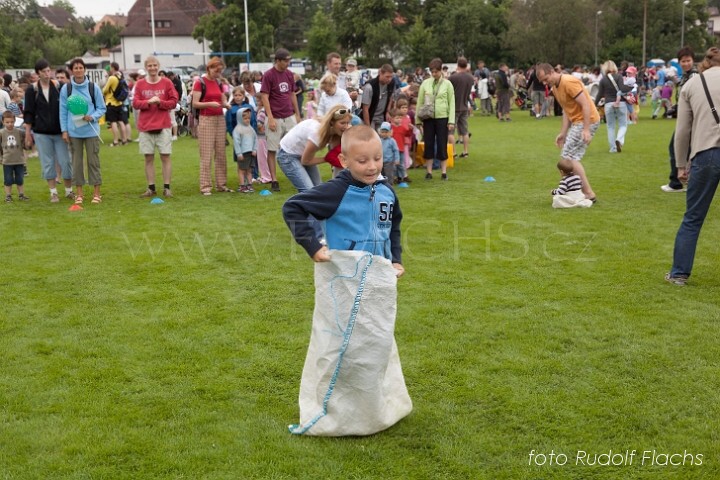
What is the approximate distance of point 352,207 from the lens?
165 inches

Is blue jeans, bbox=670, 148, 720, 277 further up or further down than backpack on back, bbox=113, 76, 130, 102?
further down

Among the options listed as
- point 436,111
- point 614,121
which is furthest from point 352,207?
point 614,121

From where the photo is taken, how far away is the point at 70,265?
822 cm

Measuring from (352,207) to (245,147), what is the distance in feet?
29.8

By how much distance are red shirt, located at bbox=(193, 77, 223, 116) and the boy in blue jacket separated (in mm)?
8386

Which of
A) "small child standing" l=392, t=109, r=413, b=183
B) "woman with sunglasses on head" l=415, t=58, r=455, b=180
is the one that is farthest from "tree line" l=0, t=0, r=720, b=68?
"woman with sunglasses on head" l=415, t=58, r=455, b=180

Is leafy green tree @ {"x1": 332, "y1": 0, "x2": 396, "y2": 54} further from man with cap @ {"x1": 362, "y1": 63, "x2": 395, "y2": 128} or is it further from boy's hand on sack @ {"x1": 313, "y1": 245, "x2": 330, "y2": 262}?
boy's hand on sack @ {"x1": 313, "y1": 245, "x2": 330, "y2": 262}

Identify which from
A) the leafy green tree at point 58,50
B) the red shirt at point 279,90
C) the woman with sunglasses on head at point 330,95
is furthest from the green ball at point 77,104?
the leafy green tree at point 58,50

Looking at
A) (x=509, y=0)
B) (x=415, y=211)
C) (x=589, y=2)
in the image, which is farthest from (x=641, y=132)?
→ (x=509, y=0)

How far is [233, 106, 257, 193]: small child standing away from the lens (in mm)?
12945

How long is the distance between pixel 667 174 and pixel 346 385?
11252 millimetres

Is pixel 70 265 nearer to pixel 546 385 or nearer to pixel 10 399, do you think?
pixel 10 399

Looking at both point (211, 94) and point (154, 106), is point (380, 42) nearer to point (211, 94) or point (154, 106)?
point (211, 94)

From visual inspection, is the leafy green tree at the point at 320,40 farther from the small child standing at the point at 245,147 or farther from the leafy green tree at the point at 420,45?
the small child standing at the point at 245,147
